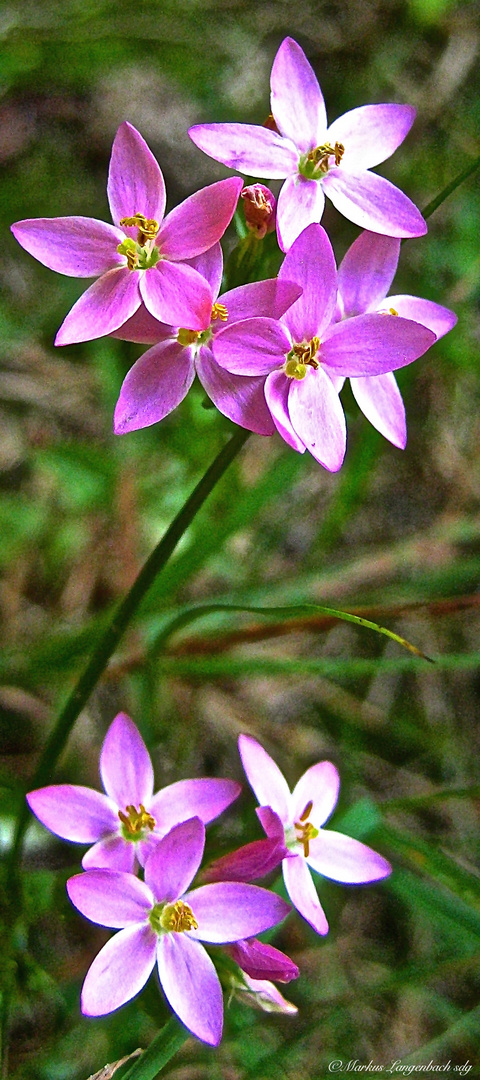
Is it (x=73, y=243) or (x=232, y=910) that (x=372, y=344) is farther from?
(x=232, y=910)

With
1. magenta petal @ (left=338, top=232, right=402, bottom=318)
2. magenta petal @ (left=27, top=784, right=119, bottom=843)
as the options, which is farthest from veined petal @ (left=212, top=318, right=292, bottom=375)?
magenta petal @ (left=27, top=784, right=119, bottom=843)

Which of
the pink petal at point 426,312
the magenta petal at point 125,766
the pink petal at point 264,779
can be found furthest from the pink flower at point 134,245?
the pink petal at point 264,779

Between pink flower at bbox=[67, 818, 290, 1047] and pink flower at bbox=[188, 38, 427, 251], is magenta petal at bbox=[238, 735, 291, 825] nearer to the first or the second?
pink flower at bbox=[67, 818, 290, 1047]

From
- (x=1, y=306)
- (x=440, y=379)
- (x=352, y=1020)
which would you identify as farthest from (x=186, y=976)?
(x=440, y=379)

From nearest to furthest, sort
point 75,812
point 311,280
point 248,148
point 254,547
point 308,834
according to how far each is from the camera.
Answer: point 311,280, point 248,148, point 75,812, point 308,834, point 254,547

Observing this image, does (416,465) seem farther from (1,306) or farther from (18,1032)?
(18,1032)

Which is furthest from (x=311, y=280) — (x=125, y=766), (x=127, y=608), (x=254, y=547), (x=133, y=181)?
(x=254, y=547)
